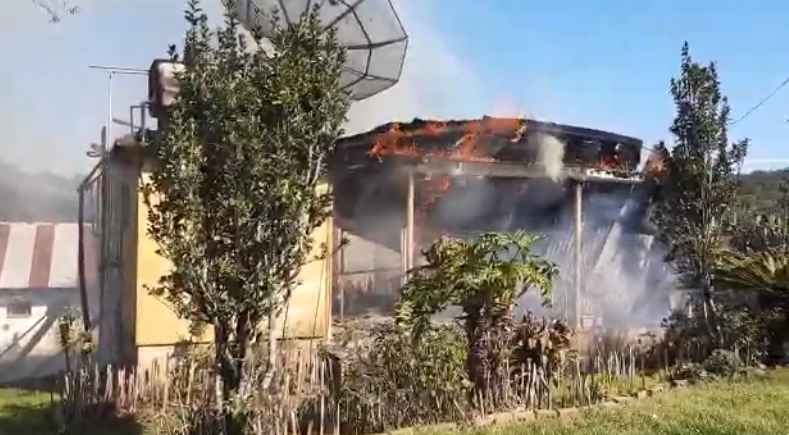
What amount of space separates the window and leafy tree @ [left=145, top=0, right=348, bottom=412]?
17.5 metres

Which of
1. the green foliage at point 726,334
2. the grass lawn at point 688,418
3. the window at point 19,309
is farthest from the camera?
the window at point 19,309

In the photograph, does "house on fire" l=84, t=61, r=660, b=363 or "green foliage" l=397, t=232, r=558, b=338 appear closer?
"green foliage" l=397, t=232, r=558, b=338

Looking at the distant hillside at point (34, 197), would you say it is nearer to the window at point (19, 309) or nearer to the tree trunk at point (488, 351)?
the window at point (19, 309)

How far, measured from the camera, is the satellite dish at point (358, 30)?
6617 millimetres

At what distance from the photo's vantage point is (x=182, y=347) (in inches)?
405

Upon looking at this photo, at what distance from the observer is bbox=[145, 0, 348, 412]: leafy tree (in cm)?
602

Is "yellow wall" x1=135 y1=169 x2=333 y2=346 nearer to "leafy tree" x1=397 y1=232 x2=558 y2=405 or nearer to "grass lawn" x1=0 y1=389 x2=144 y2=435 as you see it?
"grass lawn" x1=0 y1=389 x2=144 y2=435

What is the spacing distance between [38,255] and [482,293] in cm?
1785

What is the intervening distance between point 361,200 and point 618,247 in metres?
5.45

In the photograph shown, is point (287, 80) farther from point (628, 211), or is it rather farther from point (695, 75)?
point (628, 211)

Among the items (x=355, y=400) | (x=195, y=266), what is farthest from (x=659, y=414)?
(x=195, y=266)

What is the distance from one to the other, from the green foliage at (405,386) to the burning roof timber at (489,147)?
428 centimetres

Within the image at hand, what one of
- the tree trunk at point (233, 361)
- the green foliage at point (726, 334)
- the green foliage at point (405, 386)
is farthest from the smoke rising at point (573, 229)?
the tree trunk at point (233, 361)

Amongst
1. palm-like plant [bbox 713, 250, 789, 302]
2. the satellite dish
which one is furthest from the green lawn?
the satellite dish
